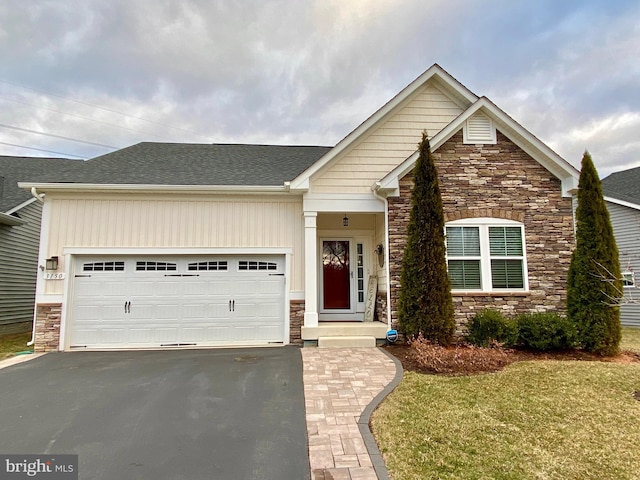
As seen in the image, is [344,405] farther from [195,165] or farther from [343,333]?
[195,165]

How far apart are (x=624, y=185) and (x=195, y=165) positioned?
17617mm

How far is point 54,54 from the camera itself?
13453 mm

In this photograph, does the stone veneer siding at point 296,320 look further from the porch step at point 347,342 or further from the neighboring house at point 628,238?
the neighboring house at point 628,238

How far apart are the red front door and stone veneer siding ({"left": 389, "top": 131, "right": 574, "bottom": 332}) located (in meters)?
2.09

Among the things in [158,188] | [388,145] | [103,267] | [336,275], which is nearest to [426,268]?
[336,275]

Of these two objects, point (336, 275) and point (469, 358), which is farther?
point (336, 275)

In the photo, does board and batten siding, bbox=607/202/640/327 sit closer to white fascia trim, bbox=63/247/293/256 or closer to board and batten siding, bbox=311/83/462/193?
board and batten siding, bbox=311/83/462/193

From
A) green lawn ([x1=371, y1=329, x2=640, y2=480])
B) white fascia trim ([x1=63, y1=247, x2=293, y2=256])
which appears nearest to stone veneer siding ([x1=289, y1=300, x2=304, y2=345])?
white fascia trim ([x1=63, y1=247, x2=293, y2=256])

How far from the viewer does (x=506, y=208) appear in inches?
327

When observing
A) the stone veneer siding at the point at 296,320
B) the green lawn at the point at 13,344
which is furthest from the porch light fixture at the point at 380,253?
the green lawn at the point at 13,344

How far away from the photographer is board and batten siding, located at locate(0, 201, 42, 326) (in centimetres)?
1106

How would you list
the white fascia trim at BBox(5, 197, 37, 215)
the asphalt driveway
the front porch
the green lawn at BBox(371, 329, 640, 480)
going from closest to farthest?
the green lawn at BBox(371, 329, 640, 480), the asphalt driveway, the front porch, the white fascia trim at BBox(5, 197, 37, 215)

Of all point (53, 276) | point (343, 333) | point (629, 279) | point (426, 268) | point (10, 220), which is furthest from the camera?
point (10, 220)

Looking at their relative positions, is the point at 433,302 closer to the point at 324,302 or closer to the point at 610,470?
the point at 324,302
